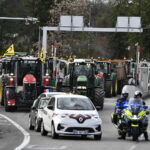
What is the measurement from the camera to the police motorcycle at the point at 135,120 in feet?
85.0

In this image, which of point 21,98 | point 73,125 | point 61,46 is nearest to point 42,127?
point 73,125

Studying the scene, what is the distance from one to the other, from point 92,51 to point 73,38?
29.5 feet

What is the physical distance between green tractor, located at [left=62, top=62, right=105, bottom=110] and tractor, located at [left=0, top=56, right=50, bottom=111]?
5.73 feet

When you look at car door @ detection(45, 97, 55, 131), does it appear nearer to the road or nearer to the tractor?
the road

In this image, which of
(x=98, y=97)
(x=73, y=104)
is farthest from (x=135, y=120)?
(x=98, y=97)

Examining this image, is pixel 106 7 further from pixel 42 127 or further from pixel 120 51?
pixel 42 127

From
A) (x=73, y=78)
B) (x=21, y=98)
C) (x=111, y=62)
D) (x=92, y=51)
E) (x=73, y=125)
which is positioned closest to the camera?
(x=73, y=125)

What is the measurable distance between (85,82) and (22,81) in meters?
3.66

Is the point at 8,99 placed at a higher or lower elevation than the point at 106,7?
lower

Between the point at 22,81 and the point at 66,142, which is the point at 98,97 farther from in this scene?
the point at 66,142

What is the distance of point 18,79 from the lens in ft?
143

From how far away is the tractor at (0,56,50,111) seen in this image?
42.3m

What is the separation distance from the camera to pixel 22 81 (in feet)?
143

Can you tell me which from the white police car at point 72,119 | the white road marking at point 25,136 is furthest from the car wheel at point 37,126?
the white police car at point 72,119
